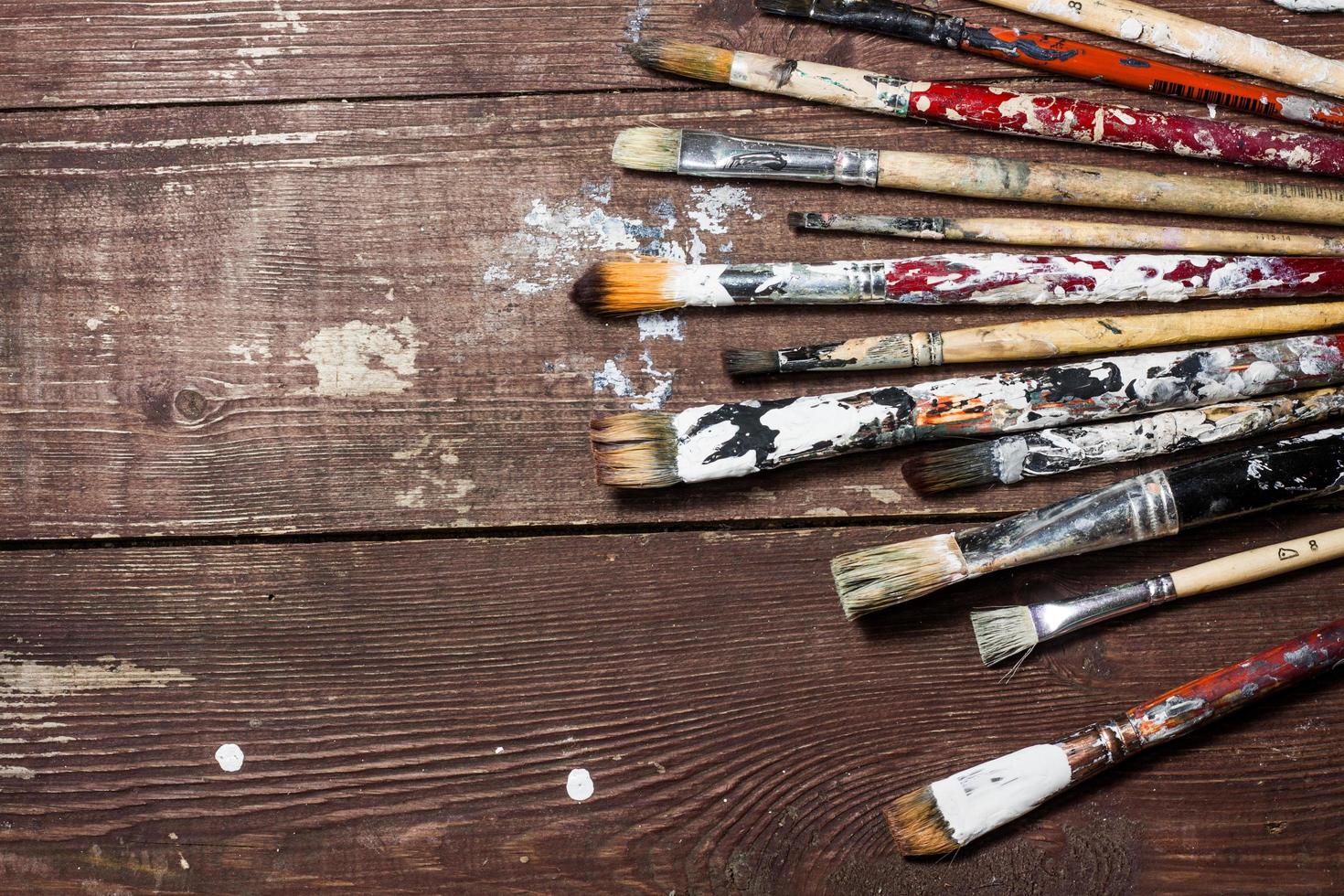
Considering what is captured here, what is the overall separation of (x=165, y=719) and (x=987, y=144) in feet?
2.98

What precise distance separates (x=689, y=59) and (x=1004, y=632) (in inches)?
23.0

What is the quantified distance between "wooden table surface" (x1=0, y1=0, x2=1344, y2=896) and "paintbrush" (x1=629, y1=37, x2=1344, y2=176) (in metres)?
0.03

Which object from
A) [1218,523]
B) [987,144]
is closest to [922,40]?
[987,144]

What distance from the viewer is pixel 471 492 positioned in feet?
3.31

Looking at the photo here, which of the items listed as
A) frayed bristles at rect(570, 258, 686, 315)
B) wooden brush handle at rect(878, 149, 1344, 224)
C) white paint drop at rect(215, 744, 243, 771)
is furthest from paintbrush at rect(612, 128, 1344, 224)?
white paint drop at rect(215, 744, 243, 771)

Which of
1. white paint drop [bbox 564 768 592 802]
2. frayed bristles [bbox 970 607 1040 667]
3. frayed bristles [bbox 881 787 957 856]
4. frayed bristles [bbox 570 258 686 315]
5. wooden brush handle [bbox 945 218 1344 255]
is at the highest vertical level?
frayed bristles [bbox 570 258 686 315]

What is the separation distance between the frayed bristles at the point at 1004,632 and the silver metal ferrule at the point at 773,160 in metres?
0.40

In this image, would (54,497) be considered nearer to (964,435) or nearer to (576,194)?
(576,194)

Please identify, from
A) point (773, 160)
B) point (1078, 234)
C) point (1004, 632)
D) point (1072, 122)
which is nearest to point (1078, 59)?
point (1072, 122)

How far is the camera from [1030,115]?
995 millimetres

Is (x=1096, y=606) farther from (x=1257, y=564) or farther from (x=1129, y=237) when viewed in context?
(x=1129, y=237)

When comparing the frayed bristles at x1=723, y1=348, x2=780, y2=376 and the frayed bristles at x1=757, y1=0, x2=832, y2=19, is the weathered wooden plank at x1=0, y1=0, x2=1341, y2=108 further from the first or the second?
the frayed bristles at x1=723, y1=348, x2=780, y2=376

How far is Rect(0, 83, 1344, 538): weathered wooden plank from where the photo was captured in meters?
1.01

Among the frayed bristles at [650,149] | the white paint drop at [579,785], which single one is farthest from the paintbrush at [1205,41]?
the white paint drop at [579,785]
